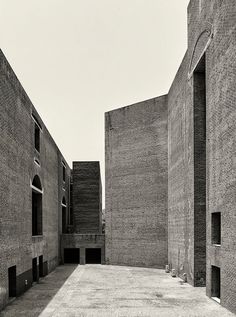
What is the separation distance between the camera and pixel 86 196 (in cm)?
4291

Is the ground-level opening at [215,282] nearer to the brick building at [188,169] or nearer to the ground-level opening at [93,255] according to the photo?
the brick building at [188,169]

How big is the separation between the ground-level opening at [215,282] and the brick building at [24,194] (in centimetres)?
817

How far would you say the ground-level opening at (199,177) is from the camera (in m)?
21.6

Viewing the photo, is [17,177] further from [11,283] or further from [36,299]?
[36,299]

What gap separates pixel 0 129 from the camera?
16.4 m

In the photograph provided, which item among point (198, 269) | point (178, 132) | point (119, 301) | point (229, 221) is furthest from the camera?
point (178, 132)

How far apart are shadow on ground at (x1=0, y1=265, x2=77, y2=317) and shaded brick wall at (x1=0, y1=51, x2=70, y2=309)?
422 mm

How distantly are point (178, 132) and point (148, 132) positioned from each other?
231 inches

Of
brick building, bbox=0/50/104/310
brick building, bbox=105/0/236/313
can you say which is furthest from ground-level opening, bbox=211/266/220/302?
brick building, bbox=0/50/104/310

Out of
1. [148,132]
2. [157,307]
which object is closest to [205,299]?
[157,307]

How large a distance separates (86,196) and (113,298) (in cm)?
2437

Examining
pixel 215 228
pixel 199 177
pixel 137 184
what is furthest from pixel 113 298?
pixel 137 184

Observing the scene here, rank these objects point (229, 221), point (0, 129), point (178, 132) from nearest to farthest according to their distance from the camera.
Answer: point (229, 221) → point (0, 129) → point (178, 132)

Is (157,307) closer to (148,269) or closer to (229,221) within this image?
(229,221)
